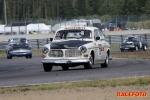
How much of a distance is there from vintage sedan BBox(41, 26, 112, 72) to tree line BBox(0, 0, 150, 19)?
227 ft

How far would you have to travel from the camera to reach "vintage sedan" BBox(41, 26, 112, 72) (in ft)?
73.6

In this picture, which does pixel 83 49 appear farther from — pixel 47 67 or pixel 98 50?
pixel 47 67

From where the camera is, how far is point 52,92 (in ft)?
46.4

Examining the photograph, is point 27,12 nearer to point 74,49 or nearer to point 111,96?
point 74,49

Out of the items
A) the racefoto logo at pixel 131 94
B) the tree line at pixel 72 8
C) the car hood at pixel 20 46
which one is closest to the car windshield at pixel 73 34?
the racefoto logo at pixel 131 94

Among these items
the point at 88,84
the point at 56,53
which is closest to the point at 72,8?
the point at 56,53

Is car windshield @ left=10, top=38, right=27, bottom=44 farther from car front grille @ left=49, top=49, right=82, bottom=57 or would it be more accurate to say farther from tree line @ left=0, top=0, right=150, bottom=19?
tree line @ left=0, top=0, right=150, bottom=19

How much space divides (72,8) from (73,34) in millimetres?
77115

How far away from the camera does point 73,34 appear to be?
24016mm

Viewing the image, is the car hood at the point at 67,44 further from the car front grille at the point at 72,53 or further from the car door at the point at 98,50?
the car door at the point at 98,50

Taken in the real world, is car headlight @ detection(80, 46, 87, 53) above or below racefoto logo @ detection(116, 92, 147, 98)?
above

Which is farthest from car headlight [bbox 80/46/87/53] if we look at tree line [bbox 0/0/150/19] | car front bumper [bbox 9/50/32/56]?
tree line [bbox 0/0/150/19]

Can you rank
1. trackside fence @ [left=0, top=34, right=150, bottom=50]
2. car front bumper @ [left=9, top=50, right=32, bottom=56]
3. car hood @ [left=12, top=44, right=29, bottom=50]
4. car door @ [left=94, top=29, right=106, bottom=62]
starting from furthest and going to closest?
trackside fence @ [left=0, top=34, right=150, bottom=50] → car hood @ [left=12, top=44, right=29, bottom=50] → car front bumper @ [left=9, top=50, right=32, bottom=56] → car door @ [left=94, top=29, right=106, bottom=62]

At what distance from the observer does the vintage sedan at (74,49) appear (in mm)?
22422
